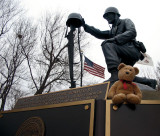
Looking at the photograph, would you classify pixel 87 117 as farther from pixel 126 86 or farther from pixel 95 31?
pixel 95 31

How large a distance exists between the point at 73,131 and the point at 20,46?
11.0 metres

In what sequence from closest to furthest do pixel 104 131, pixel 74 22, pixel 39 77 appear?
1. pixel 104 131
2. pixel 74 22
3. pixel 39 77

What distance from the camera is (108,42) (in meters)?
3.80

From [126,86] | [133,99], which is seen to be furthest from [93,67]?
[133,99]

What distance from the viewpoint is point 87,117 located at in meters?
2.28

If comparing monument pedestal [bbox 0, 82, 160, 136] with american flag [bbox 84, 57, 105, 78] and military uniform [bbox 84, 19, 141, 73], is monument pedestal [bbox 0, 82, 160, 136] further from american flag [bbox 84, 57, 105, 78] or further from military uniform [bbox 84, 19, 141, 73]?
american flag [bbox 84, 57, 105, 78]

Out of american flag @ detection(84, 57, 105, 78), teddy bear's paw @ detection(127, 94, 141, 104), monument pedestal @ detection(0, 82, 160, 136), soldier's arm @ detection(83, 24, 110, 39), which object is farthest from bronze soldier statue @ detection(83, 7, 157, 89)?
american flag @ detection(84, 57, 105, 78)

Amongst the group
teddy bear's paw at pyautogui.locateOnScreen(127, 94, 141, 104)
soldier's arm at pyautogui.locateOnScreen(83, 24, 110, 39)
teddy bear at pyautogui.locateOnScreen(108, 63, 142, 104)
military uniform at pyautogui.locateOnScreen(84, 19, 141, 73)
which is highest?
soldier's arm at pyautogui.locateOnScreen(83, 24, 110, 39)

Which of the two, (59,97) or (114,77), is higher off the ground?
(114,77)

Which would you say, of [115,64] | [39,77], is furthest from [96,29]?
[39,77]

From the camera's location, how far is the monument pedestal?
82.3 inches

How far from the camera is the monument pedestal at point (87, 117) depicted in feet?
6.86

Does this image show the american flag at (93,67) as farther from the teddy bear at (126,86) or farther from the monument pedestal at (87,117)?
the teddy bear at (126,86)

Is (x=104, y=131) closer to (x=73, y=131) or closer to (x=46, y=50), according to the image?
(x=73, y=131)
